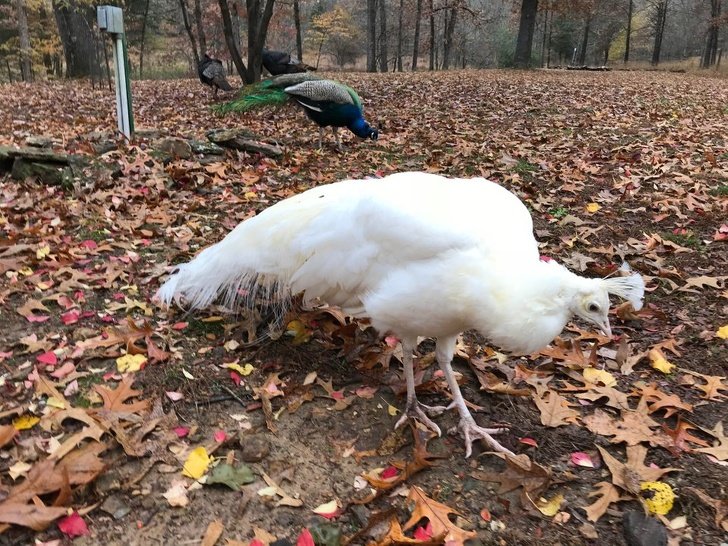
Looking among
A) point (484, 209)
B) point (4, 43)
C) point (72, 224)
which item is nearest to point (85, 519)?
point (484, 209)

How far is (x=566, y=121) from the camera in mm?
10352

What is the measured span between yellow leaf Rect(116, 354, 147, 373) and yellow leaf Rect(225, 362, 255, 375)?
1.53ft

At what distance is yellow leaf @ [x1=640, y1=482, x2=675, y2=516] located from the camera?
2443 millimetres

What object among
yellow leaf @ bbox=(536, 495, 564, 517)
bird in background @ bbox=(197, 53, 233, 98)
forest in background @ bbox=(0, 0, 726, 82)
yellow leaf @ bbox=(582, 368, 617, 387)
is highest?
forest in background @ bbox=(0, 0, 726, 82)

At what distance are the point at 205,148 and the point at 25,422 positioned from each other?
5.04m

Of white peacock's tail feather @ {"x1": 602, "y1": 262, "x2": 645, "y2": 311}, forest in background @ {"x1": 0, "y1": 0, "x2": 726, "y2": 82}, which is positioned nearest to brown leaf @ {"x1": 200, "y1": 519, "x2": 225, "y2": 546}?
white peacock's tail feather @ {"x1": 602, "y1": 262, "x2": 645, "y2": 311}

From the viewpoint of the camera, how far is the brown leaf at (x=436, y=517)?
2.30m

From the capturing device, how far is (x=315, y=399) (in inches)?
124

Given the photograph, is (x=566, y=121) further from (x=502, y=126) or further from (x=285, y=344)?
(x=285, y=344)

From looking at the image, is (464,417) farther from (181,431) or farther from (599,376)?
(181,431)

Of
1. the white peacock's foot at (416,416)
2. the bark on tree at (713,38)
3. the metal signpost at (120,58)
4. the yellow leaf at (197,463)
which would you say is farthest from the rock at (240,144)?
the bark on tree at (713,38)

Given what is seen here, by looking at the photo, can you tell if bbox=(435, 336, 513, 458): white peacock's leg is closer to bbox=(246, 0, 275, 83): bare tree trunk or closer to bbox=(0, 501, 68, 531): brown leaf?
bbox=(0, 501, 68, 531): brown leaf

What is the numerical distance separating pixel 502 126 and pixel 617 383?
734 cm

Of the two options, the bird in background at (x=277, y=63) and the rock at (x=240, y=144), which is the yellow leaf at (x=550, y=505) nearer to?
the rock at (x=240, y=144)
